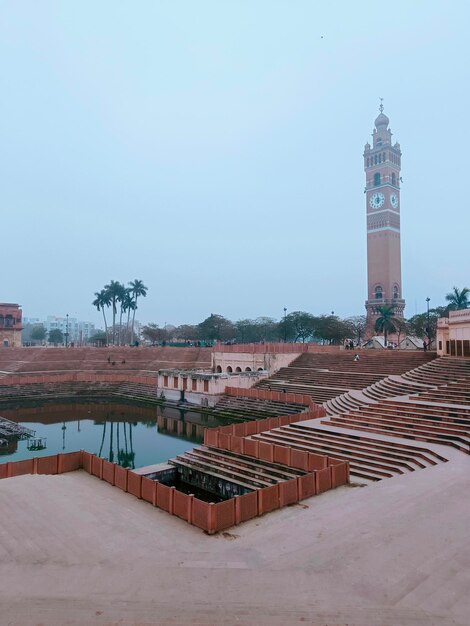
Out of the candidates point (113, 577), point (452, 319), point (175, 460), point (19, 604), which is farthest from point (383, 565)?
point (452, 319)

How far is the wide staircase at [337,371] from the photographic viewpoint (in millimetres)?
37719

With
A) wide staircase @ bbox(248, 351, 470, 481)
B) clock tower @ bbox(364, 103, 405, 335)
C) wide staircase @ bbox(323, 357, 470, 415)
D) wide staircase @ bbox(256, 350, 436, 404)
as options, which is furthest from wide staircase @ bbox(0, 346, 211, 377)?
clock tower @ bbox(364, 103, 405, 335)

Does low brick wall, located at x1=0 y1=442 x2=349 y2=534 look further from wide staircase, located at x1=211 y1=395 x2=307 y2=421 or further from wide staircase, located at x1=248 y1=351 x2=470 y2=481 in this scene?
wide staircase, located at x1=211 y1=395 x2=307 y2=421

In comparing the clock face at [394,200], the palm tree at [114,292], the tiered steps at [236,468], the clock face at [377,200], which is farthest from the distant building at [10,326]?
the clock face at [394,200]

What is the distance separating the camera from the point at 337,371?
140 feet

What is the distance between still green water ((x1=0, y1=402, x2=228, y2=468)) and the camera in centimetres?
2816

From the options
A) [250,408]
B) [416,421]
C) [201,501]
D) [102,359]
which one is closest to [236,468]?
[201,501]

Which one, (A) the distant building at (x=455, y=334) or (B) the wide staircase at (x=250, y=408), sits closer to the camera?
(B) the wide staircase at (x=250, y=408)

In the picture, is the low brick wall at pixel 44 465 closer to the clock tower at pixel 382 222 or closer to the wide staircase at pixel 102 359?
the wide staircase at pixel 102 359

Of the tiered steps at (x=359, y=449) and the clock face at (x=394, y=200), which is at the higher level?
the clock face at (x=394, y=200)

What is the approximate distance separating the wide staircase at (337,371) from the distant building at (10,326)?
182ft

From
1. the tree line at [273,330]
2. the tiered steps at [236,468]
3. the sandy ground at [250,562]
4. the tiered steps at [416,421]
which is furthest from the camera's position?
the tree line at [273,330]

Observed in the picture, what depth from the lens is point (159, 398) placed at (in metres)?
47.1

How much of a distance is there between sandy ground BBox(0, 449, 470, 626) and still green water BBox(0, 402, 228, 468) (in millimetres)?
14799
